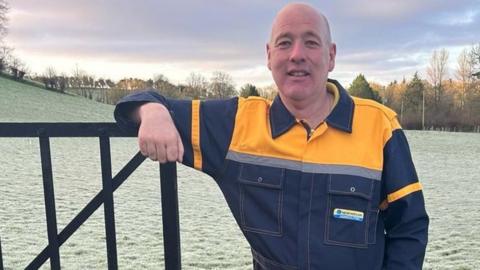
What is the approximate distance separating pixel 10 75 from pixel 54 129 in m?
63.6

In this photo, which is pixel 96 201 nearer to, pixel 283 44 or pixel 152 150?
pixel 152 150

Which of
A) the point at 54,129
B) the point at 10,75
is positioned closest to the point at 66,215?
the point at 54,129

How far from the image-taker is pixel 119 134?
1.98 metres

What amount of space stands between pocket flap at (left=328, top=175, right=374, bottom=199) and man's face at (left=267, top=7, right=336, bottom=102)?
13.9 inches

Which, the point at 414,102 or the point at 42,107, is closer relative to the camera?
the point at 42,107

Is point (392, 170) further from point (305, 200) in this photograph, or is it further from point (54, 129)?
point (54, 129)

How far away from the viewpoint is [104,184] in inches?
78.7

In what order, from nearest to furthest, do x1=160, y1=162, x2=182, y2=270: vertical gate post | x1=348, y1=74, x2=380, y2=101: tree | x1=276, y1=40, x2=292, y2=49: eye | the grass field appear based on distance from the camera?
x1=276, y1=40, x2=292, y2=49: eye → x1=160, y1=162, x2=182, y2=270: vertical gate post → the grass field → x1=348, y1=74, x2=380, y2=101: tree

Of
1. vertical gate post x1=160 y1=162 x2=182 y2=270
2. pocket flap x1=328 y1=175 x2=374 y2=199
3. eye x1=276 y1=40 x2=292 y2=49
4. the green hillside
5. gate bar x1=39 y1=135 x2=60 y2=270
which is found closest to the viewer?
pocket flap x1=328 y1=175 x2=374 y2=199

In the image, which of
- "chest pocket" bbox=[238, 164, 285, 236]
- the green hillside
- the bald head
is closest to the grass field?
"chest pocket" bbox=[238, 164, 285, 236]

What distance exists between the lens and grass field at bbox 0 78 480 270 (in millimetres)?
4922

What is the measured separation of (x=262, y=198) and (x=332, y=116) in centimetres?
43

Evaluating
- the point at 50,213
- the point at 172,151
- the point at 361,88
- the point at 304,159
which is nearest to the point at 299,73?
the point at 304,159

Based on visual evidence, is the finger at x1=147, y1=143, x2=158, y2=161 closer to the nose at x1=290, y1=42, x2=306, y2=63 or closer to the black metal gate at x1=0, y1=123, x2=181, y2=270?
the black metal gate at x1=0, y1=123, x2=181, y2=270
